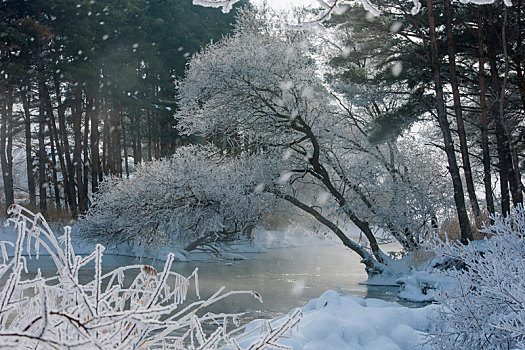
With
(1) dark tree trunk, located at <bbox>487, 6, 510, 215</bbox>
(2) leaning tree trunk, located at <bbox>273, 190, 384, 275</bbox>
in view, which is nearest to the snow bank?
(2) leaning tree trunk, located at <bbox>273, 190, 384, 275</bbox>

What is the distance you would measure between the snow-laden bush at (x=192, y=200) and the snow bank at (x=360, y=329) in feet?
25.3

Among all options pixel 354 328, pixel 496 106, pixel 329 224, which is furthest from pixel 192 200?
pixel 354 328

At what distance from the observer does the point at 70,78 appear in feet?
76.3

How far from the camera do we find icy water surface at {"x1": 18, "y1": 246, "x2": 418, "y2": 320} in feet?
33.6

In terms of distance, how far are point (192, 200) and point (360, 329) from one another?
9575 mm

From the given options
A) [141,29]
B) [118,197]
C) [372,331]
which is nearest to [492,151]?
[118,197]

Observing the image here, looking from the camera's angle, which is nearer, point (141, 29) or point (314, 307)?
point (314, 307)

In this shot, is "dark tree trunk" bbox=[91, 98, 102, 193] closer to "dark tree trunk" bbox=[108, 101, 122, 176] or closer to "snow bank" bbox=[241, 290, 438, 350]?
"dark tree trunk" bbox=[108, 101, 122, 176]

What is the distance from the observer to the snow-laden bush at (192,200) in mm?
13898

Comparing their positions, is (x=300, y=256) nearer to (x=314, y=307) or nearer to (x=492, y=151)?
(x=492, y=151)

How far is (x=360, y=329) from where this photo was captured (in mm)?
5426

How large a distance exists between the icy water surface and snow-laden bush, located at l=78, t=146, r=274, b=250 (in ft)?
4.34

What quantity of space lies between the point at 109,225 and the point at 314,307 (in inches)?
413

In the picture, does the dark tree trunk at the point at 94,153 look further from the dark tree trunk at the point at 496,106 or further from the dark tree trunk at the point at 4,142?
the dark tree trunk at the point at 496,106
